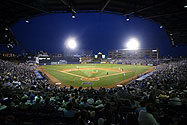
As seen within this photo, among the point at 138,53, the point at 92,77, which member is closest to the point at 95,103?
the point at 92,77

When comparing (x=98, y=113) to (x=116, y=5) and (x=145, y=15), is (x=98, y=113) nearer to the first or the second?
(x=116, y=5)

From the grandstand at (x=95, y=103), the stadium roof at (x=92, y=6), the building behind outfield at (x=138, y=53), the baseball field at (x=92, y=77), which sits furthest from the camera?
the building behind outfield at (x=138, y=53)

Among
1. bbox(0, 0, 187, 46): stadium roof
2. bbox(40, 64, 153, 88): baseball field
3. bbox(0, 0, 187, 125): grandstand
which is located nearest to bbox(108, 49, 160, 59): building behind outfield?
bbox(40, 64, 153, 88): baseball field

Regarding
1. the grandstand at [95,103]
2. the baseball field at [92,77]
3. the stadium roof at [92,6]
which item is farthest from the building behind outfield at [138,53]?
the stadium roof at [92,6]

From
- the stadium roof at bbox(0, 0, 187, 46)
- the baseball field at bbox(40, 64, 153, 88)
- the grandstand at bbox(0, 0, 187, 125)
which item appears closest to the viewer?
the grandstand at bbox(0, 0, 187, 125)

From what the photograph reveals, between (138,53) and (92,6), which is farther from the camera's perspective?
(138,53)

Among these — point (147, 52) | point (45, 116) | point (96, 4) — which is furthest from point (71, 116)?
point (147, 52)

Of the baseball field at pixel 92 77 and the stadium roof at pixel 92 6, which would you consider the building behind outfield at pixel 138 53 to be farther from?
the stadium roof at pixel 92 6

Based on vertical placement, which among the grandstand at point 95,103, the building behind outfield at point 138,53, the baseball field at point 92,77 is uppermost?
the building behind outfield at point 138,53

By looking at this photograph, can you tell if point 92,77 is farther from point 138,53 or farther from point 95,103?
point 138,53

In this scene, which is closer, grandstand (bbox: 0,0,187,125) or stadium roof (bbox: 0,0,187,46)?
grandstand (bbox: 0,0,187,125)

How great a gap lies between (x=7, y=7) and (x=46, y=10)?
2.97m

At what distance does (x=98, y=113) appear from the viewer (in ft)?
16.1

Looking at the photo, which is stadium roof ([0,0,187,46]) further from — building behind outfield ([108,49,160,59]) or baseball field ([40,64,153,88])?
building behind outfield ([108,49,160,59])
